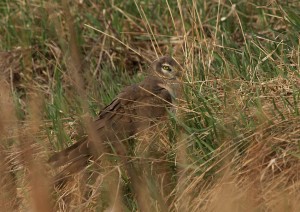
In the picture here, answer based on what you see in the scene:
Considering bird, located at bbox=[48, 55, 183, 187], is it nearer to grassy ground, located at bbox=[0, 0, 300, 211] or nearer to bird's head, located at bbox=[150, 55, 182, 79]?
bird's head, located at bbox=[150, 55, 182, 79]

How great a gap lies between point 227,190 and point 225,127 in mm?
678

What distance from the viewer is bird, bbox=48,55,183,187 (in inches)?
209

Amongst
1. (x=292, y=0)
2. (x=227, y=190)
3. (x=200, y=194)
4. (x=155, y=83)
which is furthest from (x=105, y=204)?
(x=292, y=0)

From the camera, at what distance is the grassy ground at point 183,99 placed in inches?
179

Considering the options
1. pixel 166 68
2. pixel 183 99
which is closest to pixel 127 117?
pixel 183 99

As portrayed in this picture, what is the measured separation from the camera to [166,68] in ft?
20.9

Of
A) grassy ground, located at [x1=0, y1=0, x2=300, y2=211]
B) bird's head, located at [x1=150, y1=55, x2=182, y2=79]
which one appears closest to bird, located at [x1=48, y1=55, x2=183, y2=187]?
bird's head, located at [x1=150, y1=55, x2=182, y2=79]

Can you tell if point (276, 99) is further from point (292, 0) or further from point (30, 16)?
point (30, 16)

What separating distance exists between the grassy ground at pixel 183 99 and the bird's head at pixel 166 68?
0.08m

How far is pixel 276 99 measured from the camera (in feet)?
17.1

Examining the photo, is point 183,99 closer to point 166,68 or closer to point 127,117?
point 127,117

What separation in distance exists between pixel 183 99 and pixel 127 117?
36 cm

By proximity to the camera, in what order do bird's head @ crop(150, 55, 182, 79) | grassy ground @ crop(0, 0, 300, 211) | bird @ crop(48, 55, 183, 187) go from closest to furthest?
grassy ground @ crop(0, 0, 300, 211) → bird @ crop(48, 55, 183, 187) → bird's head @ crop(150, 55, 182, 79)

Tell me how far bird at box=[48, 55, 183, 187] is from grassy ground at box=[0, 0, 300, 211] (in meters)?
0.12
